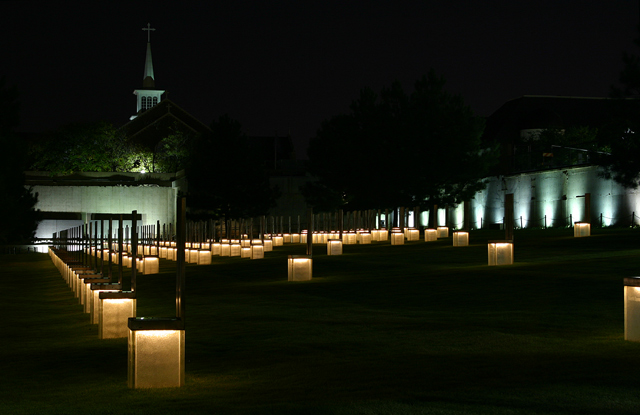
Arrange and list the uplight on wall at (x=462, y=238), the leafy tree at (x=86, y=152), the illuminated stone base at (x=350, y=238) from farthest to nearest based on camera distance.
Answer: the leafy tree at (x=86, y=152), the illuminated stone base at (x=350, y=238), the uplight on wall at (x=462, y=238)

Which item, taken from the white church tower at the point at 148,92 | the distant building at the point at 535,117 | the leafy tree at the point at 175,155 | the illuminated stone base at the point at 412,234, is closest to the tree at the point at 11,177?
the illuminated stone base at the point at 412,234

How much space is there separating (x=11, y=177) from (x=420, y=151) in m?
24.6

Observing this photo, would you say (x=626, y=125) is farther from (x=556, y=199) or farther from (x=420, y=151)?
(x=420, y=151)

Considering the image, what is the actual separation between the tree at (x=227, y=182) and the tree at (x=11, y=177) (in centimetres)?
1256

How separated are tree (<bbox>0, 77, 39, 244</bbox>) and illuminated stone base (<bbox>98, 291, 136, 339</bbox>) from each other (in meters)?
31.1

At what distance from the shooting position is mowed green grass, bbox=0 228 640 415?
6750mm

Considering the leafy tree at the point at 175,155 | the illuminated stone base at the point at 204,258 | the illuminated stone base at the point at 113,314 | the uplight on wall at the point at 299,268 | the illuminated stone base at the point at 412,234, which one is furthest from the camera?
the leafy tree at the point at 175,155

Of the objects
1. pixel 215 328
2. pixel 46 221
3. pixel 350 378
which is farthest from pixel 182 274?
pixel 46 221

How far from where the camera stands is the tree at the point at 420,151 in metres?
50.0

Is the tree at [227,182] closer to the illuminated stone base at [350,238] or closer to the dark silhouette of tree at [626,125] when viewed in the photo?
the illuminated stone base at [350,238]

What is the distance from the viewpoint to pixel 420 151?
167 feet

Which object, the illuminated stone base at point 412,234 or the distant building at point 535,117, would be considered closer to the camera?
the illuminated stone base at point 412,234

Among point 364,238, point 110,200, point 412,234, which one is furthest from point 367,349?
point 110,200

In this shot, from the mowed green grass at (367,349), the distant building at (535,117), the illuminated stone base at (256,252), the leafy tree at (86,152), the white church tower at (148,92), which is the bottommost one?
the mowed green grass at (367,349)
